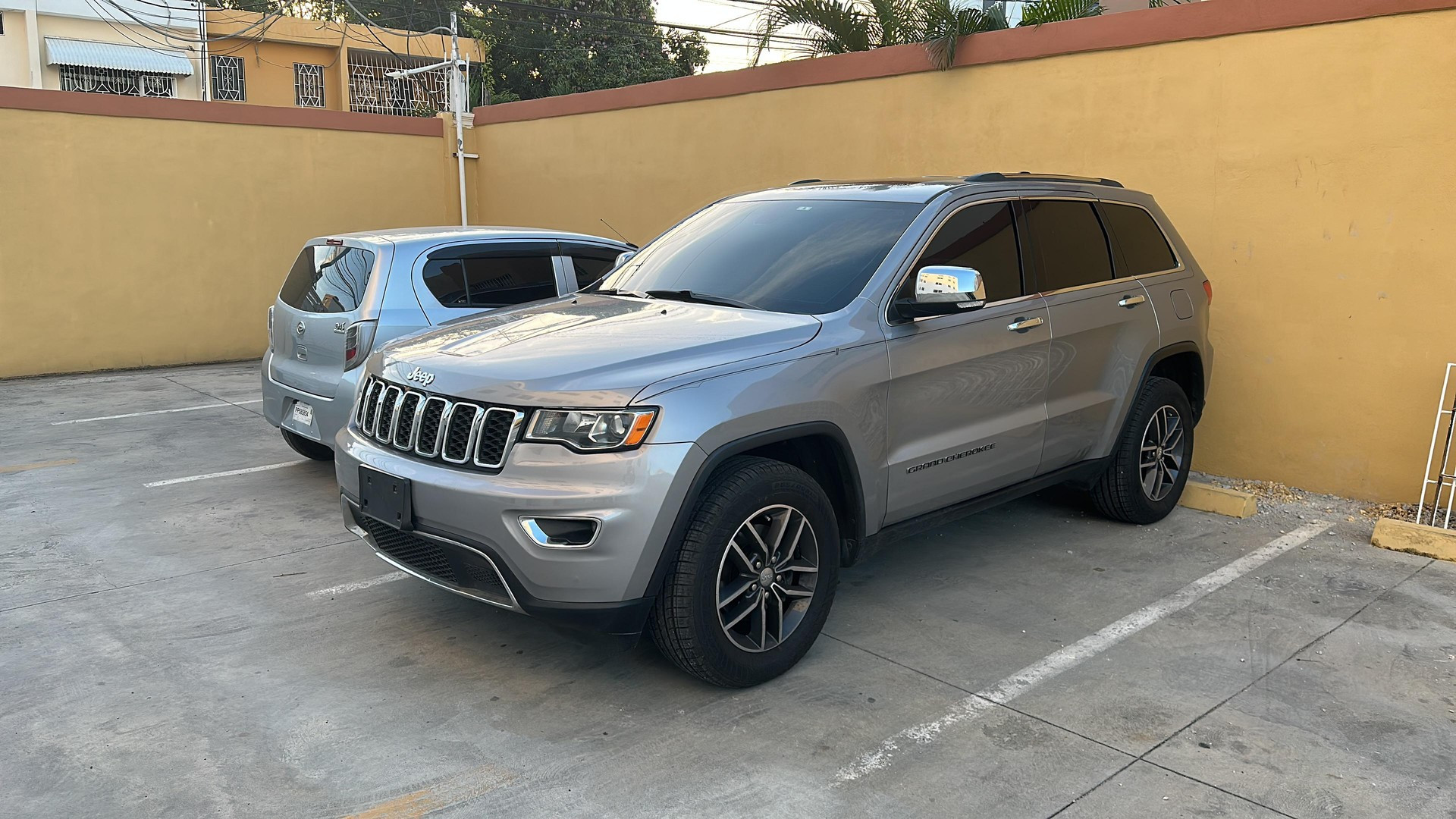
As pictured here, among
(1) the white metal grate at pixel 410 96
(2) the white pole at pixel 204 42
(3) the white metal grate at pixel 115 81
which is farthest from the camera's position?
(2) the white pole at pixel 204 42

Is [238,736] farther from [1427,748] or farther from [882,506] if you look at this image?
[1427,748]

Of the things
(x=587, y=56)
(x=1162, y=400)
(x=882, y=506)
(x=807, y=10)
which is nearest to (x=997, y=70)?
(x=807, y=10)

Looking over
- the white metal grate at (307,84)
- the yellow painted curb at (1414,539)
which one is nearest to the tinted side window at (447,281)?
the yellow painted curb at (1414,539)

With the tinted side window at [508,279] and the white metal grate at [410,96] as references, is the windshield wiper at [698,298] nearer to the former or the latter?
the tinted side window at [508,279]

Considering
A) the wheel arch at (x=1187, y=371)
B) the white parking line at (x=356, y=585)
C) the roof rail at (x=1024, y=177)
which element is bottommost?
the white parking line at (x=356, y=585)

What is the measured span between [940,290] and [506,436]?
1.81 meters

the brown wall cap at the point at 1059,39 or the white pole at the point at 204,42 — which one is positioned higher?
the white pole at the point at 204,42

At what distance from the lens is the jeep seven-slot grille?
3791mm

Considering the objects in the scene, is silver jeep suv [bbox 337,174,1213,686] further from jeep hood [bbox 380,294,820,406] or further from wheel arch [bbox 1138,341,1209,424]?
wheel arch [bbox 1138,341,1209,424]

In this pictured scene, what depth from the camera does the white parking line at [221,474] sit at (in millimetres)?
7117

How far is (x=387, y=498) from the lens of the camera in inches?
159

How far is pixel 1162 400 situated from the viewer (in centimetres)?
602

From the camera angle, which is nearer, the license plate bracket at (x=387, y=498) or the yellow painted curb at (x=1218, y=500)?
the license plate bracket at (x=387, y=498)

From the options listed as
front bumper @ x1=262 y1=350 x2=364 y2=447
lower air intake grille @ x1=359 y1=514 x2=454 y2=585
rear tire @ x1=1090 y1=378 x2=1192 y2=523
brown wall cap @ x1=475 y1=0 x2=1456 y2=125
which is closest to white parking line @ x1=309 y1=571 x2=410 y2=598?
lower air intake grille @ x1=359 y1=514 x2=454 y2=585
